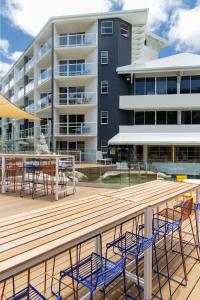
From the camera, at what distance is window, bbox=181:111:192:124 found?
2272 centimetres

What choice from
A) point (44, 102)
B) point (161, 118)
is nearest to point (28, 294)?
point (161, 118)

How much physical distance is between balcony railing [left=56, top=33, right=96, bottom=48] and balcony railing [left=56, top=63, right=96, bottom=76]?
164 cm

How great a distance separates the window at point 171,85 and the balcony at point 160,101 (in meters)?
0.63

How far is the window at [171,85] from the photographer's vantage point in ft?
74.9

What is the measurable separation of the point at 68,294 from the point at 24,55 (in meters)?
33.1

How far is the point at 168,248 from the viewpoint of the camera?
3.93 meters

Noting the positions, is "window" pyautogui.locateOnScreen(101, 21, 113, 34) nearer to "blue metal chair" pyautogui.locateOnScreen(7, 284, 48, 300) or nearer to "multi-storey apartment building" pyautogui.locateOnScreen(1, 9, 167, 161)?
"multi-storey apartment building" pyautogui.locateOnScreen(1, 9, 167, 161)

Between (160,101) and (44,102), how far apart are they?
423 inches

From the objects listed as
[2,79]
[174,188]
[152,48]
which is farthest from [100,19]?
[2,79]

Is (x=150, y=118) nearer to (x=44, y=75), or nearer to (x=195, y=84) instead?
(x=195, y=84)

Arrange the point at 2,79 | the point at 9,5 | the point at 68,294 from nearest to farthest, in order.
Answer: the point at 68,294, the point at 9,5, the point at 2,79

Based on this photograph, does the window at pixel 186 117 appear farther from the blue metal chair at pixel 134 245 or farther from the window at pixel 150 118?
the blue metal chair at pixel 134 245

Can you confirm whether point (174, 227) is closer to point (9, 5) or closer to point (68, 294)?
point (68, 294)

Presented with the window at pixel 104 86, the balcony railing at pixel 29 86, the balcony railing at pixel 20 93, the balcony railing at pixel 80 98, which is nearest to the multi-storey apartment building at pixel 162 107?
the window at pixel 104 86
